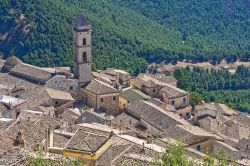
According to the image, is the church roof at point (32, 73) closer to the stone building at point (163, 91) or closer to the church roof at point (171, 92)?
the stone building at point (163, 91)

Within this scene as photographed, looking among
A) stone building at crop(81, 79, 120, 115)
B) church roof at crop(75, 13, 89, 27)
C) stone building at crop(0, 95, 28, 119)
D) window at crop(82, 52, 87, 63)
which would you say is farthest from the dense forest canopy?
stone building at crop(0, 95, 28, 119)

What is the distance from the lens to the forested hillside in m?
77.3

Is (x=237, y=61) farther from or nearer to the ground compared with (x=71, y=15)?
nearer to the ground

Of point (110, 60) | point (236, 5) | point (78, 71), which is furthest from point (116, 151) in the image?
point (236, 5)

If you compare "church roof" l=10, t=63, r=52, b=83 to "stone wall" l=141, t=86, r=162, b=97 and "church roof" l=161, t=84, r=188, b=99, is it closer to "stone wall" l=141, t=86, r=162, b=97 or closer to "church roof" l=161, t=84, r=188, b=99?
"stone wall" l=141, t=86, r=162, b=97

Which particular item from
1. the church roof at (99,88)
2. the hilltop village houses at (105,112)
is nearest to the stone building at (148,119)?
the hilltop village houses at (105,112)

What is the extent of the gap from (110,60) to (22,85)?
24183 mm

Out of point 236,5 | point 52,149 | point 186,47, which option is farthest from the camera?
point 236,5

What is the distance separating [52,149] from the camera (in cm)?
3159

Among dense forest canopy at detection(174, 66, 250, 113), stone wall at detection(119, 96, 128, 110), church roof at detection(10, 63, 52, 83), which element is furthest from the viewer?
dense forest canopy at detection(174, 66, 250, 113)

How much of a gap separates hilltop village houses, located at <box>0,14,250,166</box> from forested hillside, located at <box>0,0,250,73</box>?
16657 millimetres

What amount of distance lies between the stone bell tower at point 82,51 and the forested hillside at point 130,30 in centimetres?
1948

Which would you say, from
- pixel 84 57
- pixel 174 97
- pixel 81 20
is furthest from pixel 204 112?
pixel 81 20

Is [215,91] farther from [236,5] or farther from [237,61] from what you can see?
[236,5]
